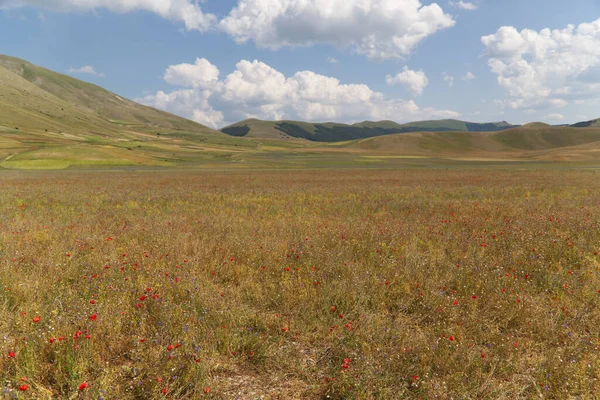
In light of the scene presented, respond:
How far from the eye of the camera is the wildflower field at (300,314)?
3648 mm

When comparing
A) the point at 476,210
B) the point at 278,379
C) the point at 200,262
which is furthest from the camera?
the point at 476,210

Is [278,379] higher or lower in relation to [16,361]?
lower

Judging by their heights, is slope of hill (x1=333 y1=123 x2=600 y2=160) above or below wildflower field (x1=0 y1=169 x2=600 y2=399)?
above

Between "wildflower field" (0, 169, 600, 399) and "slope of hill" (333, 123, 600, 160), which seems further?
"slope of hill" (333, 123, 600, 160)

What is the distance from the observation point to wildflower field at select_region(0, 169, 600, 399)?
3648 mm

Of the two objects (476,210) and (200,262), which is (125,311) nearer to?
(200,262)

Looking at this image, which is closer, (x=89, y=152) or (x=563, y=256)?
(x=563, y=256)

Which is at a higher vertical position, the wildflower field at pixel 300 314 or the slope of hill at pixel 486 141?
the slope of hill at pixel 486 141

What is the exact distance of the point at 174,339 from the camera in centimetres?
425

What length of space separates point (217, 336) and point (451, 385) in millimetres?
3183

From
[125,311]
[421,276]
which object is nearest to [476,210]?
[421,276]

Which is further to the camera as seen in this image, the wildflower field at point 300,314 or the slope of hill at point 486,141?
the slope of hill at point 486,141

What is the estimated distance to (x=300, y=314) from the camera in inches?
213

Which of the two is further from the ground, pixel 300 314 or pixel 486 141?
pixel 486 141
